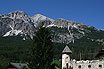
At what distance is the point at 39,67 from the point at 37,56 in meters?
2.03

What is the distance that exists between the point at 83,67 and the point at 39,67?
1462 centimetres

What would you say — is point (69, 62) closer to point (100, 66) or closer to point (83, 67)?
point (83, 67)

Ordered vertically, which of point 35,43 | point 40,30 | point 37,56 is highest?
point 40,30

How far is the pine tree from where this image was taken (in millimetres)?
33500

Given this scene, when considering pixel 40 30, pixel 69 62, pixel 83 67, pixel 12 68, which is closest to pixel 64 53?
pixel 69 62

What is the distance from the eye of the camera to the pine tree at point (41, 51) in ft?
110

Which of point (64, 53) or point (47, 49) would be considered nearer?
point (47, 49)

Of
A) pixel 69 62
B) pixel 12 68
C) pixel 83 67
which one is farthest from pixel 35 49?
pixel 12 68

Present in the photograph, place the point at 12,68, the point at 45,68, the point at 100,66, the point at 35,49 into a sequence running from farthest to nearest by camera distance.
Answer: the point at 12,68, the point at 100,66, the point at 35,49, the point at 45,68

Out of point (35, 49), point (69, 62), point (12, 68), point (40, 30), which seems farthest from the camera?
point (12, 68)

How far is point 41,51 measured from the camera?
34719 millimetres

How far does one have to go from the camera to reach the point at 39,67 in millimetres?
33281

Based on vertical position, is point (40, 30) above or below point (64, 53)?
above

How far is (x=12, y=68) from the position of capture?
86562 millimetres
